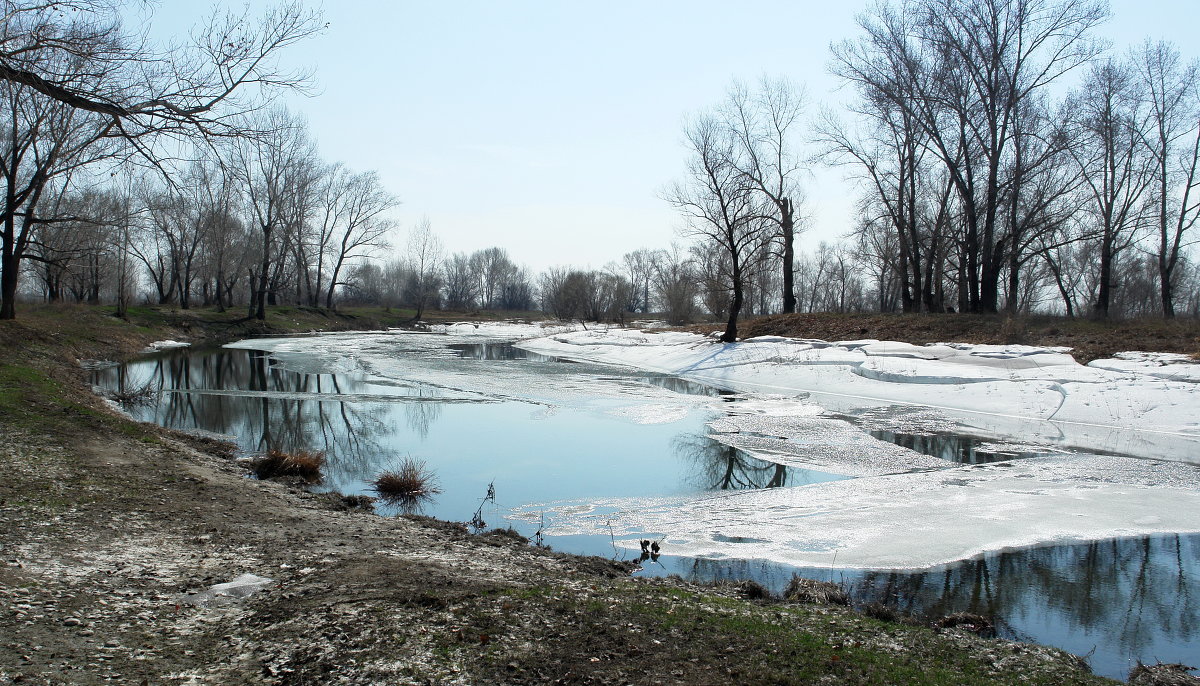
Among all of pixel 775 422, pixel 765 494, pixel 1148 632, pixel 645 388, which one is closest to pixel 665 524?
pixel 765 494

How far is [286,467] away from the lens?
912 cm

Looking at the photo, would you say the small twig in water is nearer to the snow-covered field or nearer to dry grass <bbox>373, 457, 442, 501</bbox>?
the snow-covered field

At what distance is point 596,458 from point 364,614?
682cm

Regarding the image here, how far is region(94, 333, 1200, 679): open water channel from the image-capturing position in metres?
5.56

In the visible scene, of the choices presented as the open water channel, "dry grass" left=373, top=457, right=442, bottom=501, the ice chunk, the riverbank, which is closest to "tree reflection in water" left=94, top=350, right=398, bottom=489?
the open water channel

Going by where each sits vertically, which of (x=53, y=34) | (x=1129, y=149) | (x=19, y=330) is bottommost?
(x=19, y=330)

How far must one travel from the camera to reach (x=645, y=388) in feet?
65.9

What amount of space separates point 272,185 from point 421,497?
1657 inches

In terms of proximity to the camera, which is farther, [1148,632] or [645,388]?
[645,388]

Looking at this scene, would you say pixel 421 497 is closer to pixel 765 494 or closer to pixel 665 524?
pixel 665 524

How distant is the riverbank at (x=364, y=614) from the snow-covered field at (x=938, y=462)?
6.30 feet

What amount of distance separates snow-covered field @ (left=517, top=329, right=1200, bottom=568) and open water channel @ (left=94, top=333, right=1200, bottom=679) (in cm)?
36

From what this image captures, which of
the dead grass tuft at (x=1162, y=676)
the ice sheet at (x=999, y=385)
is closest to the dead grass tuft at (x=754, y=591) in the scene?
the dead grass tuft at (x=1162, y=676)

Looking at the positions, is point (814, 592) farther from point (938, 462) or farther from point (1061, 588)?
point (938, 462)
